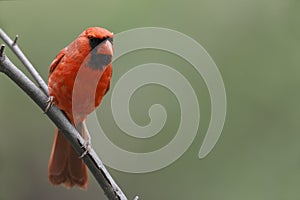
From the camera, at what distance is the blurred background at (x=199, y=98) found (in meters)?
4.57

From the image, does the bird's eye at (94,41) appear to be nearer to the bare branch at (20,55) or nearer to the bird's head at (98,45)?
the bird's head at (98,45)

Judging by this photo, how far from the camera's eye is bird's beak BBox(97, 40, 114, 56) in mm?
→ 2705

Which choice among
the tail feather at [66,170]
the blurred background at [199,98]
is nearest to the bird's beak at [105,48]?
the tail feather at [66,170]

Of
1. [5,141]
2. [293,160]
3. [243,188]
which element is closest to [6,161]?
[5,141]

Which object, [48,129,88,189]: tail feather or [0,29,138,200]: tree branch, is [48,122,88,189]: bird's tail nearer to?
[48,129,88,189]: tail feather

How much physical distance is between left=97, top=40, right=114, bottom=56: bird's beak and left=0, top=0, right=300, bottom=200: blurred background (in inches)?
64.7

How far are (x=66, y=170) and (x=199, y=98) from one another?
1639mm

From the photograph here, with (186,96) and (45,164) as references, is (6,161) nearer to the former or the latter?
(45,164)

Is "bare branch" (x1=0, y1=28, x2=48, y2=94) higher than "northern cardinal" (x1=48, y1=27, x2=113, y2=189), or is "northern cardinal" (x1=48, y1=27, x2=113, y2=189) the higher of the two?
"northern cardinal" (x1=48, y1=27, x2=113, y2=189)

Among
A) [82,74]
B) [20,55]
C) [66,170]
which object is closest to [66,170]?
[66,170]

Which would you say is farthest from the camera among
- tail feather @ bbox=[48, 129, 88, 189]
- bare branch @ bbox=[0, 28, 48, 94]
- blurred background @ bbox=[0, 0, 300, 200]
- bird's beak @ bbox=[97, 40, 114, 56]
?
blurred background @ bbox=[0, 0, 300, 200]

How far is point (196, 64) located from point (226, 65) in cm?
71

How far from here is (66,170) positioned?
128 inches

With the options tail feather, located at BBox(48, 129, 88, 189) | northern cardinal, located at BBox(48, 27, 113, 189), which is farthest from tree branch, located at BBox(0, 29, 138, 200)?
tail feather, located at BBox(48, 129, 88, 189)
